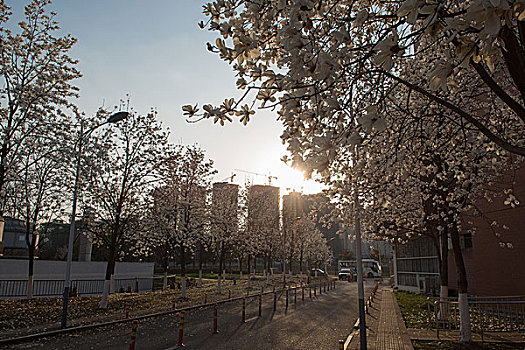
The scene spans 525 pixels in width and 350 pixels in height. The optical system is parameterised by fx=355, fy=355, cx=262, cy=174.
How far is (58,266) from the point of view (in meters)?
25.4

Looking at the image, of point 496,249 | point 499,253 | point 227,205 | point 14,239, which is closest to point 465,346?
point 499,253

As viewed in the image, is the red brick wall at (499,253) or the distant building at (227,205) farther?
the distant building at (227,205)

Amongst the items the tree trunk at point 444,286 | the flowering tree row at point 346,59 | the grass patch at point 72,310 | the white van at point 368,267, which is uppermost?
the flowering tree row at point 346,59

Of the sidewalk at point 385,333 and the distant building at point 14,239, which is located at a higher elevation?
the distant building at point 14,239

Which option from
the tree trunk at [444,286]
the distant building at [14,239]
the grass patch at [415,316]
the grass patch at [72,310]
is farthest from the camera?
the distant building at [14,239]

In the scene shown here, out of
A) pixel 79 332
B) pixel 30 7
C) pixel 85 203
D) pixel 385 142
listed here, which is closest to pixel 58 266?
pixel 85 203

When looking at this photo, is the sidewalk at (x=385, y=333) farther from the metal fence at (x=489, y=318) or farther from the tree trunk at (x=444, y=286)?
the tree trunk at (x=444, y=286)

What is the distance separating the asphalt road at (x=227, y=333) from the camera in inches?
403

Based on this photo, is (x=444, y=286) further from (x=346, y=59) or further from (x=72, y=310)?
(x=72, y=310)

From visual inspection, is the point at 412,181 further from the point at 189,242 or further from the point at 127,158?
the point at 189,242

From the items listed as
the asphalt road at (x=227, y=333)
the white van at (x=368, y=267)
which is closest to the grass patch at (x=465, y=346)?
the asphalt road at (x=227, y=333)

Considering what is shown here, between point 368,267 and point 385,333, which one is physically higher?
point 385,333

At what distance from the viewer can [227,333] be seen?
39.1ft

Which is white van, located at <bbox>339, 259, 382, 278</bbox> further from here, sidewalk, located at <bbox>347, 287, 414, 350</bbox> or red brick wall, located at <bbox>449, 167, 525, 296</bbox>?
sidewalk, located at <bbox>347, 287, 414, 350</bbox>
